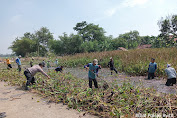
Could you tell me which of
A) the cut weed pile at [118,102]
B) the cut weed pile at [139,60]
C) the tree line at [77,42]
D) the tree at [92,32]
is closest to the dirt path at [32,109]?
the cut weed pile at [118,102]

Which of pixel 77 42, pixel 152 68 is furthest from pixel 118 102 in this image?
pixel 77 42

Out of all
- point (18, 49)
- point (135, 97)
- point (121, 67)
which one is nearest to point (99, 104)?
point (135, 97)

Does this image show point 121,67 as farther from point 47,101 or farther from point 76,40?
point 76,40

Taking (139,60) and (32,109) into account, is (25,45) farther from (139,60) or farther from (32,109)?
(32,109)

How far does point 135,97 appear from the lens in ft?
12.7

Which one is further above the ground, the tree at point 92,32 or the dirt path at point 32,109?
the tree at point 92,32

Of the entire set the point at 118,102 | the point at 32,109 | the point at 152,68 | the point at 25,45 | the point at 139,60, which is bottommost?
the point at 32,109

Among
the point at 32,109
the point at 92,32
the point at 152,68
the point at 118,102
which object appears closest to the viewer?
the point at 118,102

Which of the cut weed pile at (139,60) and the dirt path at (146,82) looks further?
the cut weed pile at (139,60)

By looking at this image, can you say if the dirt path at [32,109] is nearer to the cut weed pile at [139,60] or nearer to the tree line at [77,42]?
the cut weed pile at [139,60]

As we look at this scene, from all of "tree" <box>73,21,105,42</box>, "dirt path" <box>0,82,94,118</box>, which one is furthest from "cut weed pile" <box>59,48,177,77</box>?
"tree" <box>73,21,105,42</box>

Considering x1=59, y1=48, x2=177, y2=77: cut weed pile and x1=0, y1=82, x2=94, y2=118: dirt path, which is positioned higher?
x1=59, y1=48, x2=177, y2=77: cut weed pile

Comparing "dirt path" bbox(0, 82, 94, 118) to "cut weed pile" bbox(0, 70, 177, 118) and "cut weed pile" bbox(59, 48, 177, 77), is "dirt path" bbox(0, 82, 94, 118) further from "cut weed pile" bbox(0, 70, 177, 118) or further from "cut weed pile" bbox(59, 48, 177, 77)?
"cut weed pile" bbox(59, 48, 177, 77)

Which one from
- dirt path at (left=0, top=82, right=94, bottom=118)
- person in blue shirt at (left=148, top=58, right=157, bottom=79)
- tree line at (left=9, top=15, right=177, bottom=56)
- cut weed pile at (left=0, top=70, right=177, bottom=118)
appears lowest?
dirt path at (left=0, top=82, right=94, bottom=118)
